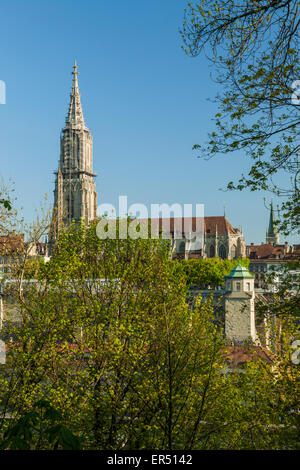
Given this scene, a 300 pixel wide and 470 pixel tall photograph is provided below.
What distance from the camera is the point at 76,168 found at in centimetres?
12688

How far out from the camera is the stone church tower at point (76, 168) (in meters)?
123

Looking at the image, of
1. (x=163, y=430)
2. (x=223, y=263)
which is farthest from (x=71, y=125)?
(x=163, y=430)

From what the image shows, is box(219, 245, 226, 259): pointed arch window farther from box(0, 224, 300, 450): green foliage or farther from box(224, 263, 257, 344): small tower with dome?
box(0, 224, 300, 450): green foliage

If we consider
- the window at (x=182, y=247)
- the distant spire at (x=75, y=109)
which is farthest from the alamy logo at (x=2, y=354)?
the distant spire at (x=75, y=109)

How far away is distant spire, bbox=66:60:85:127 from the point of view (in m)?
130

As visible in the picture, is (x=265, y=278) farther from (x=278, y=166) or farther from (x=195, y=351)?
(x=195, y=351)

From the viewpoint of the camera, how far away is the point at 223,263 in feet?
283

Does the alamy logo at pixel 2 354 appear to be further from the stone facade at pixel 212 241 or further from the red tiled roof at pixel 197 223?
the red tiled roof at pixel 197 223

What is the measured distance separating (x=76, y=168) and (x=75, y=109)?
1766 centimetres

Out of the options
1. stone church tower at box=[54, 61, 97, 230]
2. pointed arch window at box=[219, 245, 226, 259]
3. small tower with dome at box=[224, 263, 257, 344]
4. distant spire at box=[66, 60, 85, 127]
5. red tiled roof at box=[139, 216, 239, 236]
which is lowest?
small tower with dome at box=[224, 263, 257, 344]

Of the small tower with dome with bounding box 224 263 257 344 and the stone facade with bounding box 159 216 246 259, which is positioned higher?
the stone facade with bounding box 159 216 246 259

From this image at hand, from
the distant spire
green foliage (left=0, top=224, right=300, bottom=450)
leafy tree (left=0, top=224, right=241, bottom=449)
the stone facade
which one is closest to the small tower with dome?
green foliage (left=0, top=224, right=300, bottom=450)

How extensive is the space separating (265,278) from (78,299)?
32.9 ft
